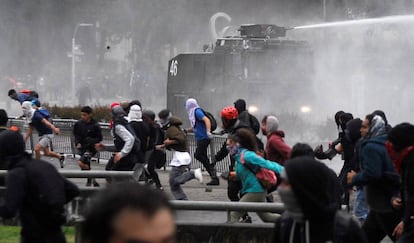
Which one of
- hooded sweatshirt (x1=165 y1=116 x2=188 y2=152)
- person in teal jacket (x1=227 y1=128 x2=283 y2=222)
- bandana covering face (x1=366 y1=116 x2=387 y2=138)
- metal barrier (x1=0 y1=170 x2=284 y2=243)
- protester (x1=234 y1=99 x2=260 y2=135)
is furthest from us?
hooded sweatshirt (x1=165 y1=116 x2=188 y2=152)

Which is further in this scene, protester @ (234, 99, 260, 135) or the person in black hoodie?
protester @ (234, 99, 260, 135)

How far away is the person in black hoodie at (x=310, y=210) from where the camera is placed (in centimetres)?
519

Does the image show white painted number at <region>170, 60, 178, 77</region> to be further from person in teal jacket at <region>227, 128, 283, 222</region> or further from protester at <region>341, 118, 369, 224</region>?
person in teal jacket at <region>227, 128, 283, 222</region>

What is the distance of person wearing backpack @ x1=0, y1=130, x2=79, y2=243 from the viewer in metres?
6.94

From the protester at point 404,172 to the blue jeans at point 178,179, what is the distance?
19.0 ft

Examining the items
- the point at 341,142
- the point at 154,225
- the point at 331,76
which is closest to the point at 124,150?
the point at 341,142

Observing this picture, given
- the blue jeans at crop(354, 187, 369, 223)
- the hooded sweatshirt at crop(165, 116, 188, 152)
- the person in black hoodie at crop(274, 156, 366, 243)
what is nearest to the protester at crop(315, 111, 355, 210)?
→ the blue jeans at crop(354, 187, 369, 223)

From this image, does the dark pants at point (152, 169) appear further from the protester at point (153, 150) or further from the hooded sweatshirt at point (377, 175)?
the hooded sweatshirt at point (377, 175)

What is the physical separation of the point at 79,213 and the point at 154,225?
8102mm

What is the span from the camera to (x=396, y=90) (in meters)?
34.6

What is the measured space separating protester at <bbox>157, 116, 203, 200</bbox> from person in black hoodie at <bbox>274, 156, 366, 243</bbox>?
8.93 meters

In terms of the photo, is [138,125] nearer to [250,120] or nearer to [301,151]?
[250,120]

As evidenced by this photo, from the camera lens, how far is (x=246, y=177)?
10.8m

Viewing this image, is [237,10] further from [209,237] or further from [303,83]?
[209,237]
